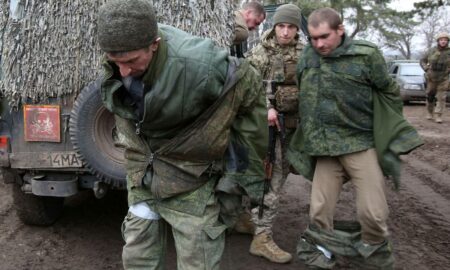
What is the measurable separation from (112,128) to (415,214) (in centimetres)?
319

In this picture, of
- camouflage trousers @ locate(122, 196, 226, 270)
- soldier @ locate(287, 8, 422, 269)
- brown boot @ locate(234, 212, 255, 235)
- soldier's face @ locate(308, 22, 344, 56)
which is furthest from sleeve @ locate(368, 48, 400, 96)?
brown boot @ locate(234, 212, 255, 235)

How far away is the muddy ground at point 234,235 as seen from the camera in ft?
13.8

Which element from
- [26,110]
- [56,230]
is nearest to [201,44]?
[26,110]

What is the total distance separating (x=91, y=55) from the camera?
→ 422 centimetres

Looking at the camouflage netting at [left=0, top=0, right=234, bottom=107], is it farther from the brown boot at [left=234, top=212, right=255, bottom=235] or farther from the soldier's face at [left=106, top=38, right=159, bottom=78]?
the soldier's face at [left=106, top=38, right=159, bottom=78]

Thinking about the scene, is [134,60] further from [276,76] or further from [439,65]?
[439,65]

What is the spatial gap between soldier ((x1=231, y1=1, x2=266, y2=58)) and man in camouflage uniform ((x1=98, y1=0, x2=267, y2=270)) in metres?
2.12

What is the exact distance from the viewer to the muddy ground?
420 cm

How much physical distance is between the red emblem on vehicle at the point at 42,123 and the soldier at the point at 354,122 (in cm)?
189

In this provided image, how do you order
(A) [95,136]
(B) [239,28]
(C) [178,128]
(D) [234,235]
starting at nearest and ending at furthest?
(C) [178,128], (A) [95,136], (B) [239,28], (D) [234,235]

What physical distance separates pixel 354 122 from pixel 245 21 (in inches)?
73.3

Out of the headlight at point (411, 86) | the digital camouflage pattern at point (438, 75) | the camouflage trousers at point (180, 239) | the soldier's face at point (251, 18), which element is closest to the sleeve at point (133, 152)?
the camouflage trousers at point (180, 239)

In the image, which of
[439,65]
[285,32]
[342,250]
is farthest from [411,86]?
[342,250]

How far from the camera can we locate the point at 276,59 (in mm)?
4191
